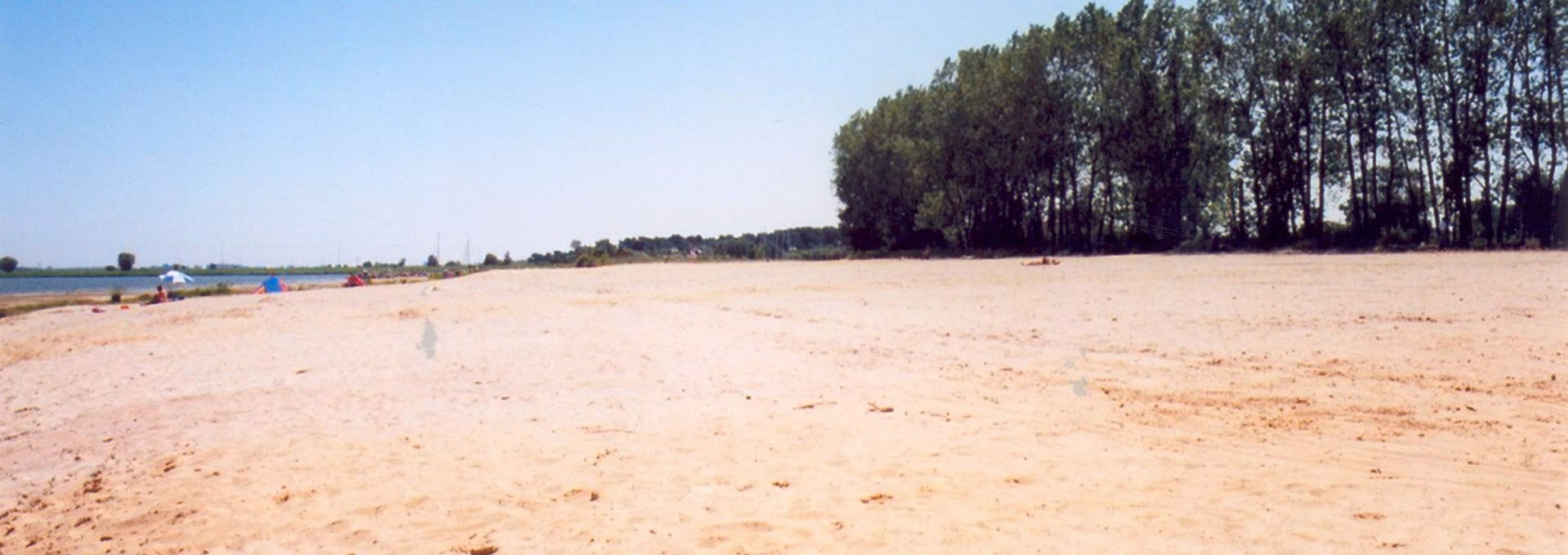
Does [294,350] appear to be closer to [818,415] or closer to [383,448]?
[383,448]

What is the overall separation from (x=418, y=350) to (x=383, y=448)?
5.66m

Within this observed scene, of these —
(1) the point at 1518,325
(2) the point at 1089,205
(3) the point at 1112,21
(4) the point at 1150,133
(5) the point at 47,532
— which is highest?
(3) the point at 1112,21

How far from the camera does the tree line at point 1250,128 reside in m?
28.2

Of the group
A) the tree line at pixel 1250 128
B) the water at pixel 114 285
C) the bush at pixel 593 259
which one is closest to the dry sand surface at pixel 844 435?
the tree line at pixel 1250 128

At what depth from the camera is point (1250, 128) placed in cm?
3500

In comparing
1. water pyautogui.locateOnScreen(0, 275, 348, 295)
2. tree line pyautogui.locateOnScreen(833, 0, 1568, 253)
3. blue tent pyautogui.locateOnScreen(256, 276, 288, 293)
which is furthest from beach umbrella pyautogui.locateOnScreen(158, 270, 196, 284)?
tree line pyautogui.locateOnScreen(833, 0, 1568, 253)

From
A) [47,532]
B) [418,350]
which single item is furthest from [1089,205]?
[47,532]

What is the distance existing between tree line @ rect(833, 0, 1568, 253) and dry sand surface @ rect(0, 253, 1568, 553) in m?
18.8

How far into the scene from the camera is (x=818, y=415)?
7691 mm

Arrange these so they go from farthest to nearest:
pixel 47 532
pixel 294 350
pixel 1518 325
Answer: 1. pixel 294 350
2. pixel 1518 325
3. pixel 47 532

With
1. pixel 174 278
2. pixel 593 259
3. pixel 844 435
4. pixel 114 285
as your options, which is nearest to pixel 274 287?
pixel 174 278

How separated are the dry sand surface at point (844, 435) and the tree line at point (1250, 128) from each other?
18.8 meters

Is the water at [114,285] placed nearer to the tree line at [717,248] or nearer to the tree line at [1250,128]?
the tree line at [717,248]

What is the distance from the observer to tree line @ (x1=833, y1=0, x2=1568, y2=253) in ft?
92.7
